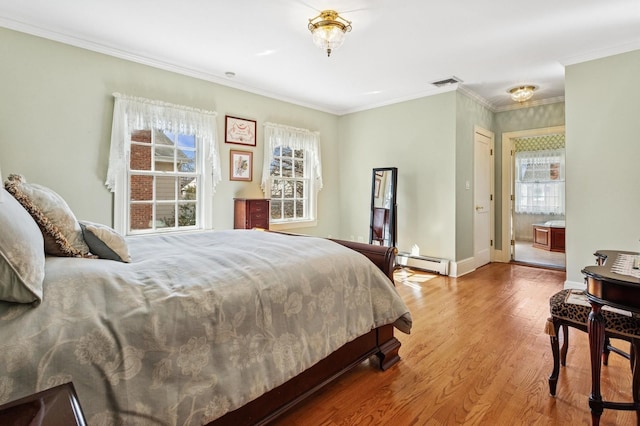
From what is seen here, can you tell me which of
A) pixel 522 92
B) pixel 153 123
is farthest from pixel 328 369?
pixel 522 92

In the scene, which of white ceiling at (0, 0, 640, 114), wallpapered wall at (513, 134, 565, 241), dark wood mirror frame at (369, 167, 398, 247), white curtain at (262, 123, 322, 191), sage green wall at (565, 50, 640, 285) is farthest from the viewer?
wallpapered wall at (513, 134, 565, 241)

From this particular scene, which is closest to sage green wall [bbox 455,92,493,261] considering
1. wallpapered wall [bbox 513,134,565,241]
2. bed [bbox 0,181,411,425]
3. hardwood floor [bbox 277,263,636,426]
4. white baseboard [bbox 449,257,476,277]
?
white baseboard [bbox 449,257,476,277]

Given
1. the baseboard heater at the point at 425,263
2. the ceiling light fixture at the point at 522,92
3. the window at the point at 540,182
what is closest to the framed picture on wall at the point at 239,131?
the baseboard heater at the point at 425,263

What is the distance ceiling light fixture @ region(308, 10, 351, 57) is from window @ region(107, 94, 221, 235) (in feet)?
6.22

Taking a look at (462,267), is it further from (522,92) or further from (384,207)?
(522,92)

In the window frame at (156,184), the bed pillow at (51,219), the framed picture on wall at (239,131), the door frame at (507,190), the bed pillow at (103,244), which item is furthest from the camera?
the door frame at (507,190)

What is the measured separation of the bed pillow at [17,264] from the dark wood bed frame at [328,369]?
2.56 ft

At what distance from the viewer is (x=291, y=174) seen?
528cm

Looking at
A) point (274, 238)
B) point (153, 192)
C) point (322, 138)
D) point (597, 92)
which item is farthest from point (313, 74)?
point (597, 92)

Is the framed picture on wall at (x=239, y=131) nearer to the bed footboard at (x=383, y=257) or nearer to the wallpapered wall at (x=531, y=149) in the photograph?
the bed footboard at (x=383, y=257)

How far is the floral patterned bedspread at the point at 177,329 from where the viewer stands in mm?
930

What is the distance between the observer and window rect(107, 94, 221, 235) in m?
3.43

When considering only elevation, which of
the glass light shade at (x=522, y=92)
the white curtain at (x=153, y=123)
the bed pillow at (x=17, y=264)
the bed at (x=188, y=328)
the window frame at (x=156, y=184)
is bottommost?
the bed at (x=188, y=328)

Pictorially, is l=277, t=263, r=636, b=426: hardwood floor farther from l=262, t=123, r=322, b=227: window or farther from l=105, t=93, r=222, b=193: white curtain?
l=105, t=93, r=222, b=193: white curtain
